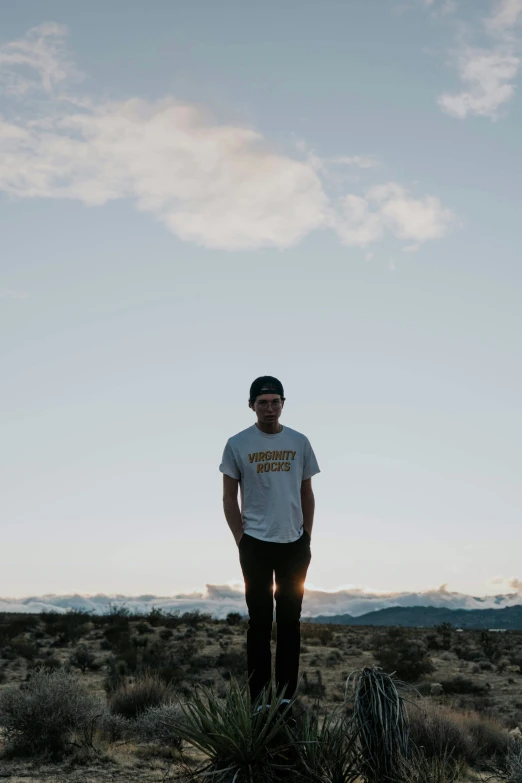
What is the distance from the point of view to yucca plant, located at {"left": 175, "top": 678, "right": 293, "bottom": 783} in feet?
13.1

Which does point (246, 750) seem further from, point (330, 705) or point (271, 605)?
point (330, 705)

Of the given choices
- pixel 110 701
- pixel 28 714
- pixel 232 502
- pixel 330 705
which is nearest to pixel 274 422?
pixel 232 502

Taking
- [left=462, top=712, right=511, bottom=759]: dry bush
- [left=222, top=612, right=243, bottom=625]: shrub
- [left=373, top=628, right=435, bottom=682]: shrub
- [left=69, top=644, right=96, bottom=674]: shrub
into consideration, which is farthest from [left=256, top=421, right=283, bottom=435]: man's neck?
[left=222, top=612, right=243, bottom=625]: shrub

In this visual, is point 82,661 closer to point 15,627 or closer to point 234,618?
point 15,627

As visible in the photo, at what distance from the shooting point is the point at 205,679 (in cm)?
1761

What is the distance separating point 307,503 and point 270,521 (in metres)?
0.39

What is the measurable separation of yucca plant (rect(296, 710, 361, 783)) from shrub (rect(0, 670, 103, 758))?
13.2 feet

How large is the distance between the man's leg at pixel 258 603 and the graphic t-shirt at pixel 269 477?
10 centimetres

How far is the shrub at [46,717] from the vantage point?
299 inches

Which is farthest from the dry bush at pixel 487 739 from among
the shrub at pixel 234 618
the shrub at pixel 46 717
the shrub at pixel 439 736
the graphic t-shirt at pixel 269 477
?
the shrub at pixel 234 618

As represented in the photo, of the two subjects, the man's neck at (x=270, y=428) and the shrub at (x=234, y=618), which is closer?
the man's neck at (x=270, y=428)

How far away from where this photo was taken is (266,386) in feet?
17.3

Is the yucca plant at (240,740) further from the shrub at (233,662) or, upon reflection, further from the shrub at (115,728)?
the shrub at (233,662)

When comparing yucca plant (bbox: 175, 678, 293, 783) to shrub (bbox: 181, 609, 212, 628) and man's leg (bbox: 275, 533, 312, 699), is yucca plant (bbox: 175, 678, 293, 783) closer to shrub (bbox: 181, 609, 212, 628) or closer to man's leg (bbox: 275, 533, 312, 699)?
man's leg (bbox: 275, 533, 312, 699)
